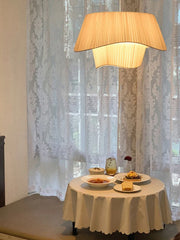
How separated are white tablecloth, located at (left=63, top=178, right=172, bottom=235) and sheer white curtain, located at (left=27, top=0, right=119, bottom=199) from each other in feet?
3.52

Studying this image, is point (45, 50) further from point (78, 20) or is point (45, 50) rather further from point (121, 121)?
point (121, 121)

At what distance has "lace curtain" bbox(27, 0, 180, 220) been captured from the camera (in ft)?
11.2

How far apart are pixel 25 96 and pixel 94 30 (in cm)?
182

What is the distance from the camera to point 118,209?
8.71 feet

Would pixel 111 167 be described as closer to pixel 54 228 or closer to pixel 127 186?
pixel 127 186

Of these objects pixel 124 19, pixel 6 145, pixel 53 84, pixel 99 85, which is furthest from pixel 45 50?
pixel 124 19

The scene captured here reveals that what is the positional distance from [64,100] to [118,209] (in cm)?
160

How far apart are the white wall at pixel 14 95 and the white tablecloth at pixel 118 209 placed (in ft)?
4.27

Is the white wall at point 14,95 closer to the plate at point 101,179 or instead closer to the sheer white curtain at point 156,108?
the sheer white curtain at point 156,108

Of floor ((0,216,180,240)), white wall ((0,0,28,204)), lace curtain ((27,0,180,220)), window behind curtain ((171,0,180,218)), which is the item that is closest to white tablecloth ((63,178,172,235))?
floor ((0,216,180,240))

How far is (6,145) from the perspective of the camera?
3.86 meters

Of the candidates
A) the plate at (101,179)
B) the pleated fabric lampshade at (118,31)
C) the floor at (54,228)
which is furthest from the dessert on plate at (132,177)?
the pleated fabric lampshade at (118,31)

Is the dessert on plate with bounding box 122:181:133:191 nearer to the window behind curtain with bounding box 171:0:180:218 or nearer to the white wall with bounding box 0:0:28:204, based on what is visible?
the window behind curtain with bounding box 171:0:180:218

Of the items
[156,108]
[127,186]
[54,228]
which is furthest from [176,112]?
[54,228]
